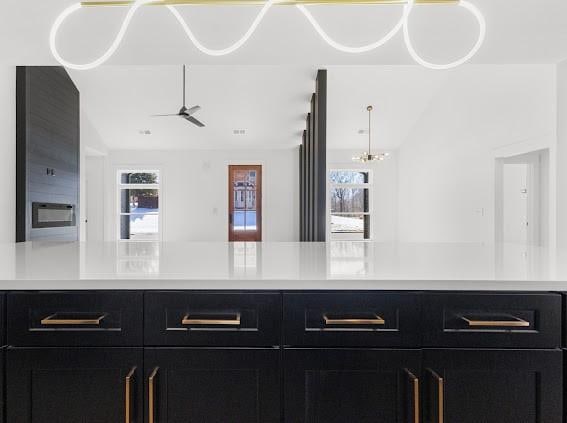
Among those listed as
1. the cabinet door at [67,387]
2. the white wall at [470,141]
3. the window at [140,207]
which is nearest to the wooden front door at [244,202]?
the window at [140,207]

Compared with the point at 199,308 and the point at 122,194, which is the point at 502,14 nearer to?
the point at 199,308

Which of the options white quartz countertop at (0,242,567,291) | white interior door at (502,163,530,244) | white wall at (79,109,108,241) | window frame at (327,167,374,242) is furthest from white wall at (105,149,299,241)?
white quartz countertop at (0,242,567,291)

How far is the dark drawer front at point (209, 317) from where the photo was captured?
1015 mm

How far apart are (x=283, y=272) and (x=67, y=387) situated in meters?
0.65

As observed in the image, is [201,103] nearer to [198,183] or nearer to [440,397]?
[198,183]

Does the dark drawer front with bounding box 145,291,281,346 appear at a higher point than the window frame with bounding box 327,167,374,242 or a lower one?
lower

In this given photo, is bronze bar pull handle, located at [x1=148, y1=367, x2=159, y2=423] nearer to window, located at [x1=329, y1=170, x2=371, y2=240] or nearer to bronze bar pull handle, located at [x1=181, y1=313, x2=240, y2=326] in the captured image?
bronze bar pull handle, located at [x1=181, y1=313, x2=240, y2=326]

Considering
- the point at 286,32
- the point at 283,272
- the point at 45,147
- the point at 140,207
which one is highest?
the point at 286,32

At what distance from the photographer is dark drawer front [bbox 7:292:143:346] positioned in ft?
3.32

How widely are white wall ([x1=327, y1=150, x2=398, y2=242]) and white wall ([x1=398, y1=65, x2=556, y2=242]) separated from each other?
0.58 m

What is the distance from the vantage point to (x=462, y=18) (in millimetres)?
2166

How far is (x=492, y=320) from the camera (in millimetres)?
1009

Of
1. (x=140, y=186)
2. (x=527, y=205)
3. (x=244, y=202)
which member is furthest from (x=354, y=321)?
(x=140, y=186)

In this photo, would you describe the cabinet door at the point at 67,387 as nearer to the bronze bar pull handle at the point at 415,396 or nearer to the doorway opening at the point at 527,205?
the bronze bar pull handle at the point at 415,396
